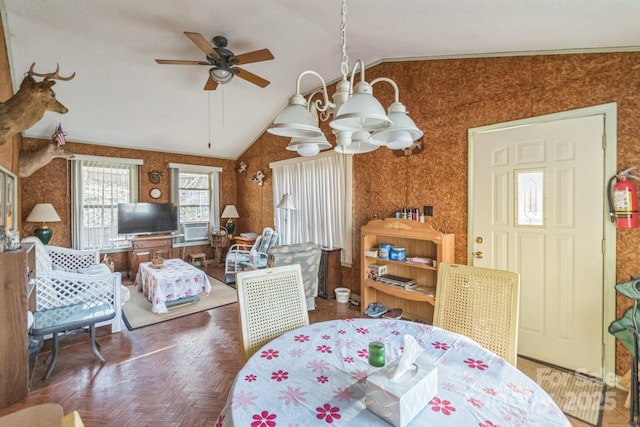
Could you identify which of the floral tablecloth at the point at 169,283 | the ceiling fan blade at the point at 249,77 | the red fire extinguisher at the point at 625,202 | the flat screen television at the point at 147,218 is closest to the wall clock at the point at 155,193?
the flat screen television at the point at 147,218

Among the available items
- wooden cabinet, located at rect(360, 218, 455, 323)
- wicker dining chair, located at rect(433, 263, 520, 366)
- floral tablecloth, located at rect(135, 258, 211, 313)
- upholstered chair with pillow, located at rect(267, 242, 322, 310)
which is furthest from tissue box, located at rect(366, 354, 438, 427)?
floral tablecloth, located at rect(135, 258, 211, 313)

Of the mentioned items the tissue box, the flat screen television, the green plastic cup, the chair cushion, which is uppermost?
the flat screen television

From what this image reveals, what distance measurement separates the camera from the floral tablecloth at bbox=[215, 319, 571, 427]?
90 cm

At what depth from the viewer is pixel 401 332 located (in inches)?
60.9

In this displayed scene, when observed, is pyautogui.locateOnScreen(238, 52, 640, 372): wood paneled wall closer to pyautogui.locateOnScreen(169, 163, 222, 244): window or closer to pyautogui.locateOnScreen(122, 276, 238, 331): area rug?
pyautogui.locateOnScreen(122, 276, 238, 331): area rug

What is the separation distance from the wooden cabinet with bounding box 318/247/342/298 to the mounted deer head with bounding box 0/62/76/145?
11.0 ft

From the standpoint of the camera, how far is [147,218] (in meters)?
5.60

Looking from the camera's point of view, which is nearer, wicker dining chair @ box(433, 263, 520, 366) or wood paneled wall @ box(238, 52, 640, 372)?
wicker dining chair @ box(433, 263, 520, 366)

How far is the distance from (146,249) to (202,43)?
4303 millimetres

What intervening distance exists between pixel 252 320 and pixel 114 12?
10.6ft

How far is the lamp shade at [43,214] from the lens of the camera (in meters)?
4.45

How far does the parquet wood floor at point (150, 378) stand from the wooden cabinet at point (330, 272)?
1.47m

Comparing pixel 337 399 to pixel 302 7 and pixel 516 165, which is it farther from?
pixel 302 7

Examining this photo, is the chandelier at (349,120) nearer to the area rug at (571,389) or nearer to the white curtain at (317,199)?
the area rug at (571,389)
